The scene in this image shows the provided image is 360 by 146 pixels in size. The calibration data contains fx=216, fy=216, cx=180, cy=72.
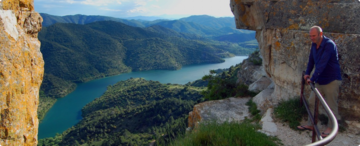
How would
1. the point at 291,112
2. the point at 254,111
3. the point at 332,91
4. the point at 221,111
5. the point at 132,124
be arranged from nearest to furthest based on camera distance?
1. the point at 332,91
2. the point at 291,112
3. the point at 254,111
4. the point at 221,111
5. the point at 132,124

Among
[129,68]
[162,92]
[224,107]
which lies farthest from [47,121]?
[224,107]

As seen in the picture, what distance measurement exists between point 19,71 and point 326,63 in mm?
4752

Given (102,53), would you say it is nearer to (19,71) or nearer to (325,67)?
(19,71)

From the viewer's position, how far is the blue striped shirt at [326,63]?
3504 mm

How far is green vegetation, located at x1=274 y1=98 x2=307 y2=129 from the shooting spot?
4.61 m

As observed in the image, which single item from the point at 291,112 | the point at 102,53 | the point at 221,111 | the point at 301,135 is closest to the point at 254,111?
the point at 221,111

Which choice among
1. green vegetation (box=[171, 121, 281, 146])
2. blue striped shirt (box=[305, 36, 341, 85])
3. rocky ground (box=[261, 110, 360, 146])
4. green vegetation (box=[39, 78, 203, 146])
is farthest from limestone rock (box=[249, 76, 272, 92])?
green vegetation (box=[39, 78, 203, 146])

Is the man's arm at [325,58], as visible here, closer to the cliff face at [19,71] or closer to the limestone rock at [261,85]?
the cliff face at [19,71]

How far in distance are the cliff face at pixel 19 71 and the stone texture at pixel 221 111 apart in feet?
13.5

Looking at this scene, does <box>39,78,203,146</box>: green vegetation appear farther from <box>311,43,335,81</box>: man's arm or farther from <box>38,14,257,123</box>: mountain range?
<box>38,14,257,123</box>: mountain range

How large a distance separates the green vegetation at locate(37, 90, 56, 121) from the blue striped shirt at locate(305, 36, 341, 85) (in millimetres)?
62171

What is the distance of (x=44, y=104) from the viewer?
60.2 metres

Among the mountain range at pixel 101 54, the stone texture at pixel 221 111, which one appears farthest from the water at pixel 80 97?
the stone texture at pixel 221 111

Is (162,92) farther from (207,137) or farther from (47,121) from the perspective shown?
(207,137)
